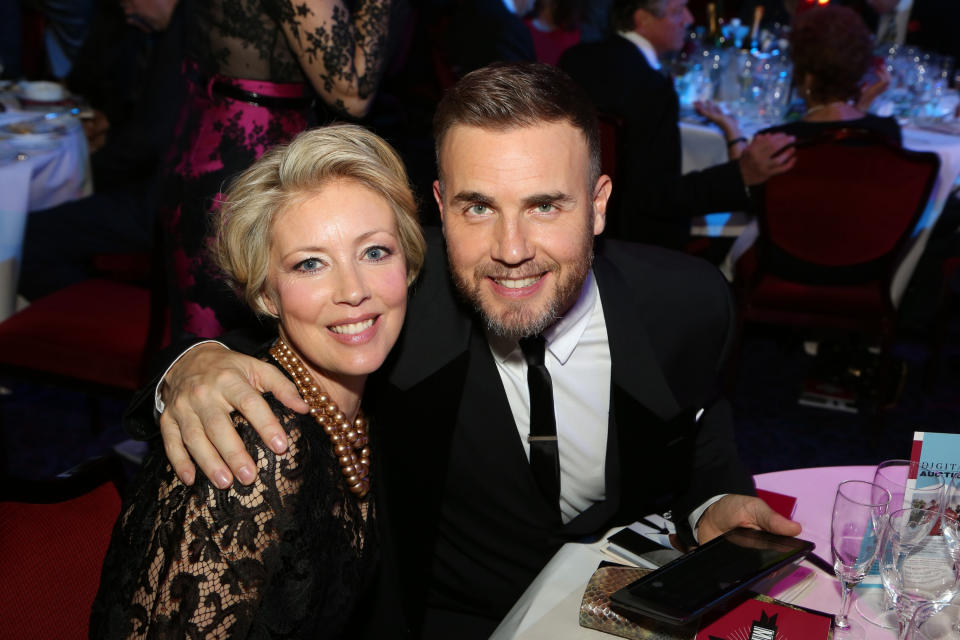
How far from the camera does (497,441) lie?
6.03 feet

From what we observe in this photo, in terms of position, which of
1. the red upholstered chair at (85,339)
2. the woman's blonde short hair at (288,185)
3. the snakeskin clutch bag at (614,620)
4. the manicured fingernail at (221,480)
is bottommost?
the red upholstered chair at (85,339)

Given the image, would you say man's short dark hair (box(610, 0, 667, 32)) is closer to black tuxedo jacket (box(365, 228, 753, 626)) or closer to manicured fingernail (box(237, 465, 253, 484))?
black tuxedo jacket (box(365, 228, 753, 626))

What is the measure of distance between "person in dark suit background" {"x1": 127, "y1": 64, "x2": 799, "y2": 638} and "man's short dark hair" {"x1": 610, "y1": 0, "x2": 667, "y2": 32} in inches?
95.6

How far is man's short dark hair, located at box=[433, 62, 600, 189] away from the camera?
1701mm

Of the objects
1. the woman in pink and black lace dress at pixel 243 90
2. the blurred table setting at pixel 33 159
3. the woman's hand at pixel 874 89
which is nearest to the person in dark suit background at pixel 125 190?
the blurred table setting at pixel 33 159

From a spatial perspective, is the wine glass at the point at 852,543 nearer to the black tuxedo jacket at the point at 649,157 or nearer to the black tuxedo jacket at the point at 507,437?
the black tuxedo jacket at the point at 507,437

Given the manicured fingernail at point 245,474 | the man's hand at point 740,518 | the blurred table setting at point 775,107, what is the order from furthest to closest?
1. the blurred table setting at point 775,107
2. the man's hand at point 740,518
3. the manicured fingernail at point 245,474

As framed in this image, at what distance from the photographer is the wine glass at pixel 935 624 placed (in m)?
1.32

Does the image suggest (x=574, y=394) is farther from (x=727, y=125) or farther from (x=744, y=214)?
(x=727, y=125)

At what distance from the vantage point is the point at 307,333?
164 cm

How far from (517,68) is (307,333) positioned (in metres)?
0.65

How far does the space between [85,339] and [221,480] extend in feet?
5.70

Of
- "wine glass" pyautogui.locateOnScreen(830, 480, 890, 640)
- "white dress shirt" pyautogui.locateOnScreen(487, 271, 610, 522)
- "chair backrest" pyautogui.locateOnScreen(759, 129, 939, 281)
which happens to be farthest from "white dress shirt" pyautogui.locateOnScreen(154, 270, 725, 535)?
"chair backrest" pyautogui.locateOnScreen(759, 129, 939, 281)

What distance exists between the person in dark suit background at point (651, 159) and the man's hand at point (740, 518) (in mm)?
2079
